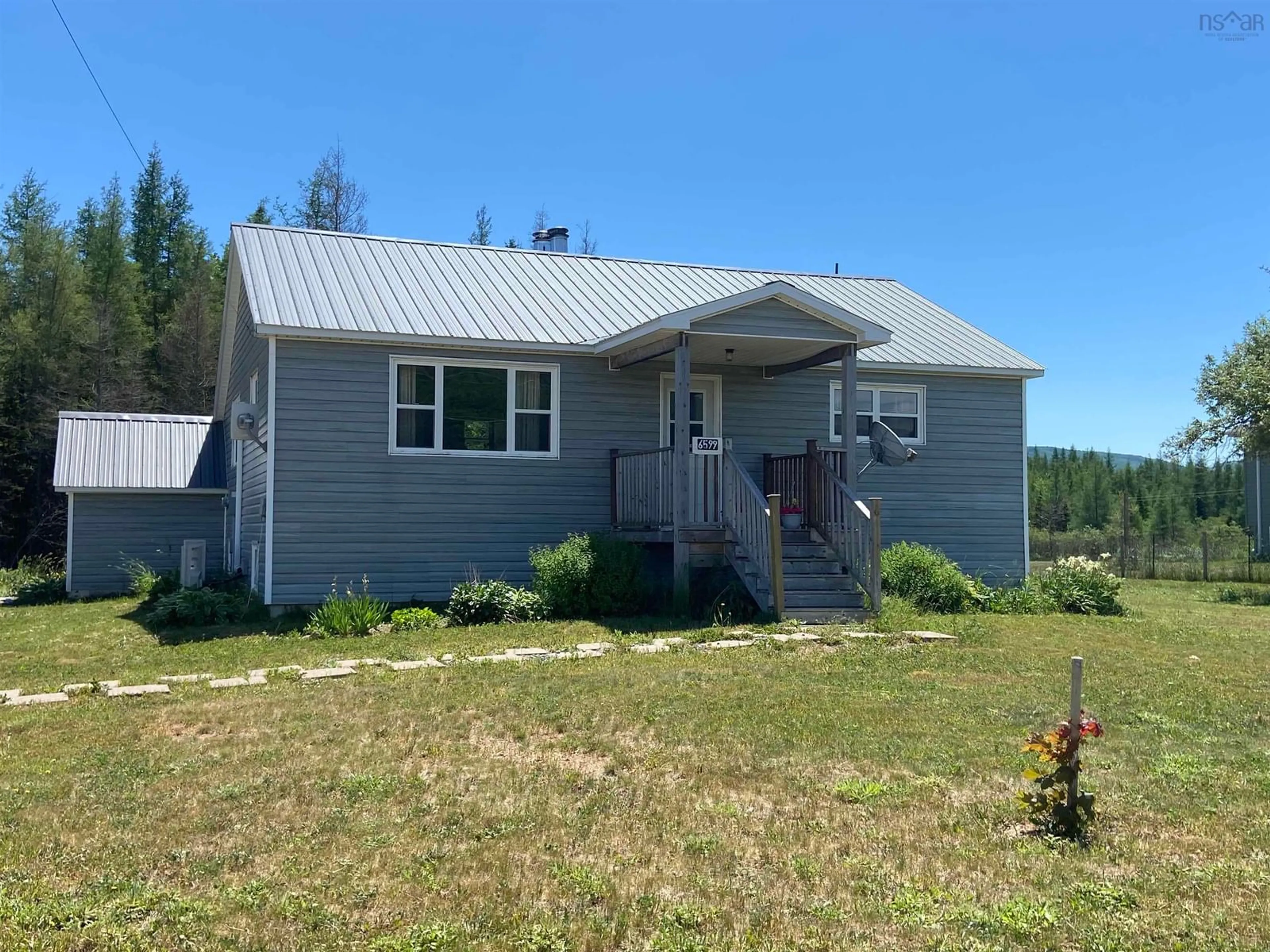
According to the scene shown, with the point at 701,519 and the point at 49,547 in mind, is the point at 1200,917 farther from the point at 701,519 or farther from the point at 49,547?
the point at 49,547

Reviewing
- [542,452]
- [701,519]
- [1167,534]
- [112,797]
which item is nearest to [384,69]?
[542,452]

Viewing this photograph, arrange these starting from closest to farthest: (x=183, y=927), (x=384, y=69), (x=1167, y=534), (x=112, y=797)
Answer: (x=183, y=927), (x=112, y=797), (x=384, y=69), (x=1167, y=534)

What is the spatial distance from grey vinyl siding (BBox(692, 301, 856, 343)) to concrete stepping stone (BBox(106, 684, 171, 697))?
21.6ft

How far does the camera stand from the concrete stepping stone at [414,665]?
352 inches

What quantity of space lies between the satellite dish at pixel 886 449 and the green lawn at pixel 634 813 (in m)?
5.40

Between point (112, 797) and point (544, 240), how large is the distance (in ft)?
47.8

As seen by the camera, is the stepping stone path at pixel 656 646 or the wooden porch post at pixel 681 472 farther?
the wooden porch post at pixel 681 472

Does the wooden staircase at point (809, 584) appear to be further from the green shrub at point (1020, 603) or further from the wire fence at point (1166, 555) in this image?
the wire fence at point (1166, 555)

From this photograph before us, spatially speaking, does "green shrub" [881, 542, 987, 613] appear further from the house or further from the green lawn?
the green lawn

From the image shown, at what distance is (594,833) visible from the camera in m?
4.73

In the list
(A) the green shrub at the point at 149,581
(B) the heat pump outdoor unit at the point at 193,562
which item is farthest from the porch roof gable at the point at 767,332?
(A) the green shrub at the point at 149,581

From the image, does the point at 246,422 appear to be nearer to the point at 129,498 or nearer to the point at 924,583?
the point at 129,498

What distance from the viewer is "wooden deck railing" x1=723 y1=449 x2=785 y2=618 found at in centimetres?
1134

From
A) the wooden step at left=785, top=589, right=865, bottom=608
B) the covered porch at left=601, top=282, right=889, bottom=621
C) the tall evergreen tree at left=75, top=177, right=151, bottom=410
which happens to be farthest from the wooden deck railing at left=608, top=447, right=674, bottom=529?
the tall evergreen tree at left=75, top=177, right=151, bottom=410
